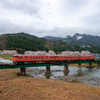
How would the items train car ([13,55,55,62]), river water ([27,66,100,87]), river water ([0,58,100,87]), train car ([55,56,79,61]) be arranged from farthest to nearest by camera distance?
train car ([55,56,79,61]) < train car ([13,55,55,62]) < river water ([0,58,100,87]) < river water ([27,66,100,87])

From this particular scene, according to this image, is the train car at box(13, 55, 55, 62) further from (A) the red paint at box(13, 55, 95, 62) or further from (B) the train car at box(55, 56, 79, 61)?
(B) the train car at box(55, 56, 79, 61)

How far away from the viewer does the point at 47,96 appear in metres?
12.5

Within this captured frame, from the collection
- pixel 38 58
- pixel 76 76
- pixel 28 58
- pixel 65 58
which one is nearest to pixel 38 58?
pixel 38 58

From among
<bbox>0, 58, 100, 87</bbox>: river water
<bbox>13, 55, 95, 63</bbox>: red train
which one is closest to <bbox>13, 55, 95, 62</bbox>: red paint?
<bbox>13, 55, 95, 63</bbox>: red train

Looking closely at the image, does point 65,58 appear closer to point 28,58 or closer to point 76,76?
point 76,76

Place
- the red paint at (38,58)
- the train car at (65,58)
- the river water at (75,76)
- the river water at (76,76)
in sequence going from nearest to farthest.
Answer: the river water at (76,76)
the river water at (75,76)
the red paint at (38,58)
the train car at (65,58)

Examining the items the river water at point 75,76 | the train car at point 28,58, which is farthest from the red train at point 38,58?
the river water at point 75,76

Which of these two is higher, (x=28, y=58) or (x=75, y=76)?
(x=28, y=58)

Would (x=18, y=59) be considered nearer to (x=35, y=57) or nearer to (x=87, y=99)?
(x=35, y=57)

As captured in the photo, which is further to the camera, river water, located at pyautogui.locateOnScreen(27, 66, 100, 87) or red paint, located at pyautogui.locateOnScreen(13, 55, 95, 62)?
red paint, located at pyautogui.locateOnScreen(13, 55, 95, 62)

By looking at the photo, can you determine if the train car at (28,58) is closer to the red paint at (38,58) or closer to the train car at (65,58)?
the red paint at (38,58)

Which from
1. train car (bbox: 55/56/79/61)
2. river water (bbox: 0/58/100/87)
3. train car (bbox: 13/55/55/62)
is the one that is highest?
train car (bbox: 13/55/55/62)

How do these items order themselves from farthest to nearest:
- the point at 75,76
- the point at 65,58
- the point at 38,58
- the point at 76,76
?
the point at 65,58 < the point at 38,58 < the point at 76,76 < the point at 75,76

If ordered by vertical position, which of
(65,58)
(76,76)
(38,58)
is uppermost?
(38,58)
